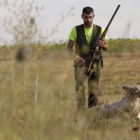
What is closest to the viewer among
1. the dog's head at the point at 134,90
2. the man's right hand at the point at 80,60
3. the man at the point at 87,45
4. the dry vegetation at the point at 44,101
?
the dry vegetation at the point at 44,101

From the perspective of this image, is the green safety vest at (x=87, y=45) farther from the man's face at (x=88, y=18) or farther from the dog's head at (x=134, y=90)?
the dog's head at (x=134, y=90)

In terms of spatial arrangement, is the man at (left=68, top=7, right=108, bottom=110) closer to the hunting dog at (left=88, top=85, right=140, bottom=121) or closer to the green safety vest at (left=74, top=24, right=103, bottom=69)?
the green safety vest at (left=74, top=24, right=103, bottom=69)

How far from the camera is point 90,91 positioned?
17.1ft

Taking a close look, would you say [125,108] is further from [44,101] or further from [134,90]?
[44,101]

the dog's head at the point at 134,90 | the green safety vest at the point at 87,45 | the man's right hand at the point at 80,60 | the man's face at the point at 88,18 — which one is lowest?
the dog's head at the point at 134,90

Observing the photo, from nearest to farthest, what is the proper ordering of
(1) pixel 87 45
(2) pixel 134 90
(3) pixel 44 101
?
1. (3) pixel 44 101
2. (2) pixel 134 90
3. (1) pixel 87 45

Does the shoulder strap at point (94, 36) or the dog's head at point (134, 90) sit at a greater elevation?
the shoulder strap at point (94, 36)

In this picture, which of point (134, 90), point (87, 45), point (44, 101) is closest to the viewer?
point (44, 101)

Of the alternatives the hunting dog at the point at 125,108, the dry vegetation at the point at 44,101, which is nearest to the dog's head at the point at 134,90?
the hunting dog at the point at 125,108

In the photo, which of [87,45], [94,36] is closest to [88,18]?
[94,36]

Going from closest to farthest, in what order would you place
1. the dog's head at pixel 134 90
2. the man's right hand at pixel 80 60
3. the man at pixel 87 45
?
1. the dog's head at pixel 134 90
2. the man's right hand at pixel 80 60
3. the man at pixel 87 45

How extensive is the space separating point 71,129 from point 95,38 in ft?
9.24

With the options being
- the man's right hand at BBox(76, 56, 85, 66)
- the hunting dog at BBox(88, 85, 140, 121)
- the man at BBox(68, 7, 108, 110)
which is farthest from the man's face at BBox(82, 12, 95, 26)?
the hunting dog at BBox(88, 85, 140, 121)

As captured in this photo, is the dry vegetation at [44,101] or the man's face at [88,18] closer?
the dry vegetation at [44,101]
